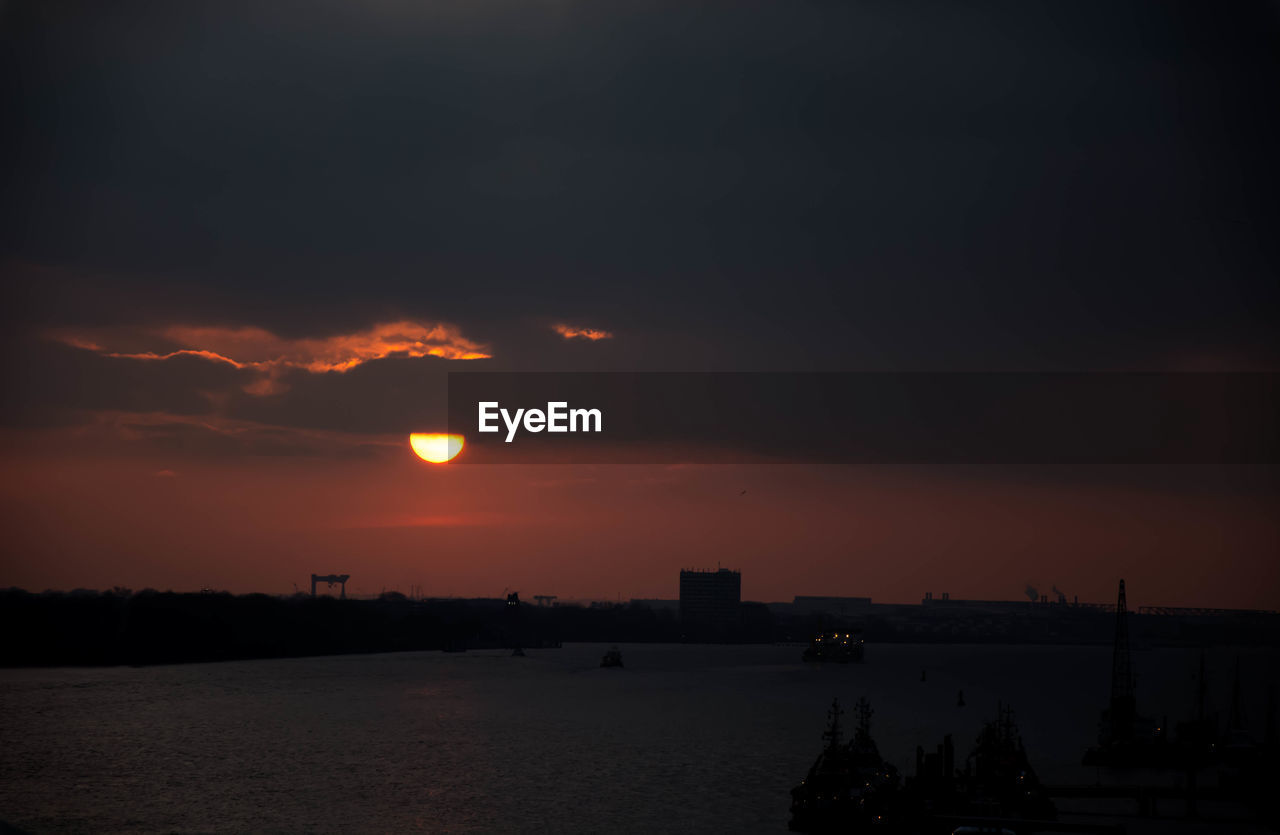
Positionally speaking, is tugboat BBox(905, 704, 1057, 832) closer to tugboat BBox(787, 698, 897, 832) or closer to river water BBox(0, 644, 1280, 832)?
tugboat BBox(787, 698, 897, 832)

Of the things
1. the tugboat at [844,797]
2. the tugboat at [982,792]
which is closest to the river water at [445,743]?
the tugboat at [844,797]

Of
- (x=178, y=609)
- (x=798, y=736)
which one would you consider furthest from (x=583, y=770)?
(x=178, y=609)

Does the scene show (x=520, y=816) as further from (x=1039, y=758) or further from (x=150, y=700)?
(x=150, y=700)

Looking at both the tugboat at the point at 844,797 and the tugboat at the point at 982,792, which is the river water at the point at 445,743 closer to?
the tugboat at the point at 844,797

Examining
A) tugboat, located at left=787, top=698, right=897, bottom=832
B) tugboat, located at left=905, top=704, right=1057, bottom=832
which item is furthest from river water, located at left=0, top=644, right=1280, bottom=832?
tugboat, located at left=905, top=704, right=1057, bottom=832

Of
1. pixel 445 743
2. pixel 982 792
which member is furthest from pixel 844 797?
pixel 445 743

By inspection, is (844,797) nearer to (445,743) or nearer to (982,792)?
(982,792)
